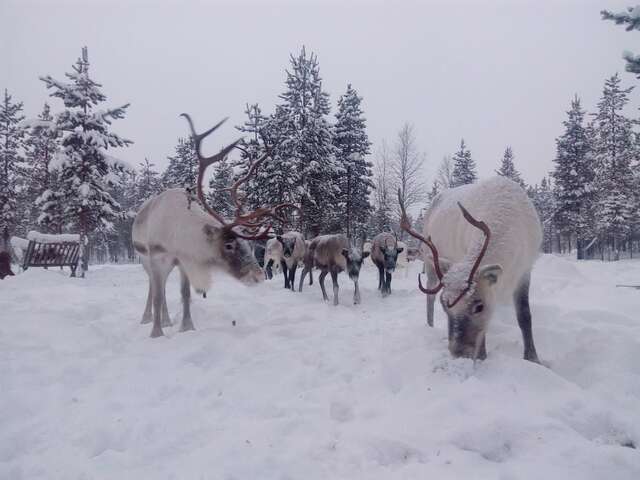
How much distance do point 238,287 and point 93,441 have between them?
335 inches

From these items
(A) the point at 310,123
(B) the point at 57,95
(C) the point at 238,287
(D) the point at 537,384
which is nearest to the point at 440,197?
(D) the point at 537,384

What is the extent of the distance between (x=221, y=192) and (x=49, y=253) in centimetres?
1686

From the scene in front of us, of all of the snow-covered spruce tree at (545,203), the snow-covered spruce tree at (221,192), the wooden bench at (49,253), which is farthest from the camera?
the snow-covered spruce tree at (545,203)

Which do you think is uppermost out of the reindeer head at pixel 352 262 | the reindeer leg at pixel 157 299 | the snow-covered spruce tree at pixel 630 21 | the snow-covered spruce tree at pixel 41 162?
the snow-covered spruce tree at pixel 41 162

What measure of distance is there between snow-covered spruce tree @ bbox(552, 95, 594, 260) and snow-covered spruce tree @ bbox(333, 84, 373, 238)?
17.8m

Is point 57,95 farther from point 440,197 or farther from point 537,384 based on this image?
point 537,384

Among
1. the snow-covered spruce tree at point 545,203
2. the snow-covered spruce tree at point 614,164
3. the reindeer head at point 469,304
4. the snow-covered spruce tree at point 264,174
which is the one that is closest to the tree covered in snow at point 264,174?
the snow-covered spruce tree at point 264,174

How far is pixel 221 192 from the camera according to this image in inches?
1220

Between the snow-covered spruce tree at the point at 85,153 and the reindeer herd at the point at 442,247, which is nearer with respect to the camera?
the reindeer herd at the point at 442,247

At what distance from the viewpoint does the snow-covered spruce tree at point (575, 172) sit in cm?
3241

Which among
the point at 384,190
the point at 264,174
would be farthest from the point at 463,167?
the point at 264,174

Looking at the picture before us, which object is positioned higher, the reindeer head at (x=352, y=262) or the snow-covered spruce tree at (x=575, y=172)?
the snow-covered spruce tree at (x=575, y=172)

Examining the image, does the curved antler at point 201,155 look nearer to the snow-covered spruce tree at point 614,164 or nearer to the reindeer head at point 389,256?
the reindeer head at point 389,256

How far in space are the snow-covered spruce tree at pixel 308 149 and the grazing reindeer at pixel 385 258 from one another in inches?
418
